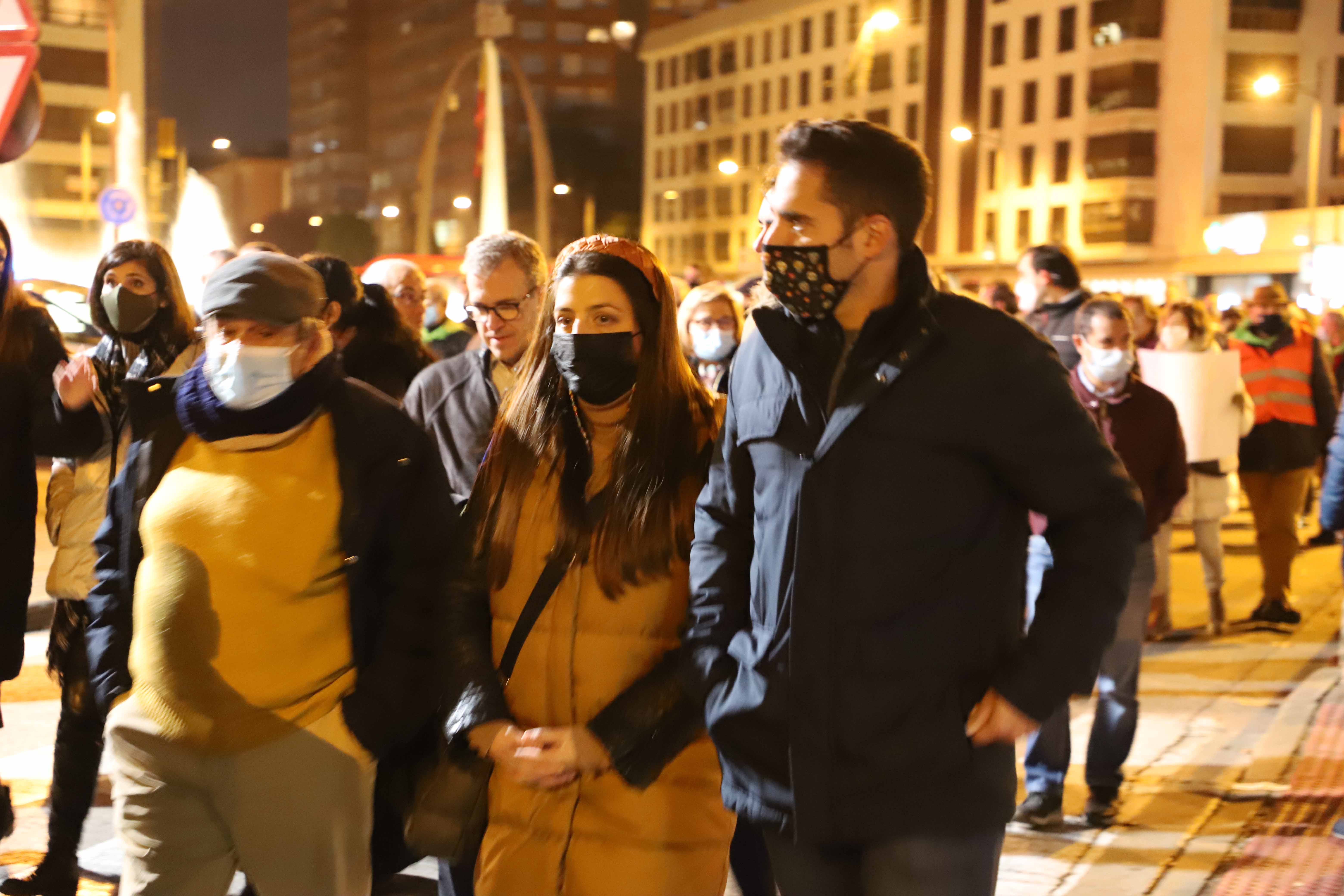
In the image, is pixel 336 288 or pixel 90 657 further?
pixel 336 288

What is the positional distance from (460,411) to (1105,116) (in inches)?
2568

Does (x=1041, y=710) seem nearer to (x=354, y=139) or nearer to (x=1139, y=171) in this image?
(x=1139, y=171)

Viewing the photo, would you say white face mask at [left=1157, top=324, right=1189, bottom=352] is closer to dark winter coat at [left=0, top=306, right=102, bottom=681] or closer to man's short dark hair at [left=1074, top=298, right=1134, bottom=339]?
man's short dark hair at [left=1074, top=298, right=1134, bottom=339]

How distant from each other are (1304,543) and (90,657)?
12390 mm

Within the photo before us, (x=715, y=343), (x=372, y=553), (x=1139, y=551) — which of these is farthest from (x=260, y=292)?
(x=1139, y=551)

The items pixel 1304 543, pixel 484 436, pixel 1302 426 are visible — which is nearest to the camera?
pixel 484 436

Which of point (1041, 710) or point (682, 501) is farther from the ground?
point (682, 501)

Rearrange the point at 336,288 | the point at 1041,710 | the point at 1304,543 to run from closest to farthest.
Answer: the point at 1041,710 → the point at 336,288 → the point at 1304,543

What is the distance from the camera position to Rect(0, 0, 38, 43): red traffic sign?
4477mm

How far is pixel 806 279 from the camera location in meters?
2.65

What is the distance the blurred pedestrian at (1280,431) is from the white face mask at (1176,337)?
133 cm

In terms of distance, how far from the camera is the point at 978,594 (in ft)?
8.50

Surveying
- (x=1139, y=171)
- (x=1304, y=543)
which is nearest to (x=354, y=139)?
(x=1139, y=171)

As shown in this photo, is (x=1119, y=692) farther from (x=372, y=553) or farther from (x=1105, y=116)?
(x=1105, y=116)
